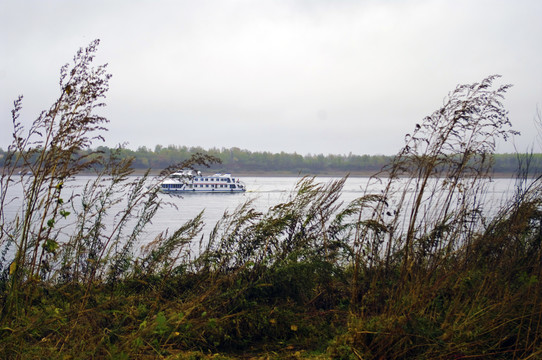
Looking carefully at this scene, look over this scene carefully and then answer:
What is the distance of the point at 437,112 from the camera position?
182 inches

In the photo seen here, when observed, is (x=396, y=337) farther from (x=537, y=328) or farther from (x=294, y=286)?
(x=294, y=286)

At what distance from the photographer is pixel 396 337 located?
3.46m

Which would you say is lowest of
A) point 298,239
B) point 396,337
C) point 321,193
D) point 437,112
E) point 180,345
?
point 180,345

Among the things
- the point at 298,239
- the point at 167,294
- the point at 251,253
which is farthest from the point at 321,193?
the point at 167,294

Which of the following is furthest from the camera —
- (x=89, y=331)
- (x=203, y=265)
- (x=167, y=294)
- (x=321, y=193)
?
(x=321, y=193)

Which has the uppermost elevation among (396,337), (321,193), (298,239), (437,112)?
(437,112)

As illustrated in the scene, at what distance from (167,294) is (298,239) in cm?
159

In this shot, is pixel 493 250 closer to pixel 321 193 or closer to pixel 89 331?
pixel 321 193

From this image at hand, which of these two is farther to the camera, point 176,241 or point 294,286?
point 176,241

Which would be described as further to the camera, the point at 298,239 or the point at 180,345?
the point at 298,239

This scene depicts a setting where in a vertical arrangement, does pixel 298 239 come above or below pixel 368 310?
above

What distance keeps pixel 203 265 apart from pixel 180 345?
1570 millimetres

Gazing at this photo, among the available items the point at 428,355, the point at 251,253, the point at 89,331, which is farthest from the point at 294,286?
the point at 89,331

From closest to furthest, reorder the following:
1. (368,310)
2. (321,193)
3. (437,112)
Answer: (368,310)
(437,112)
(321,193)
